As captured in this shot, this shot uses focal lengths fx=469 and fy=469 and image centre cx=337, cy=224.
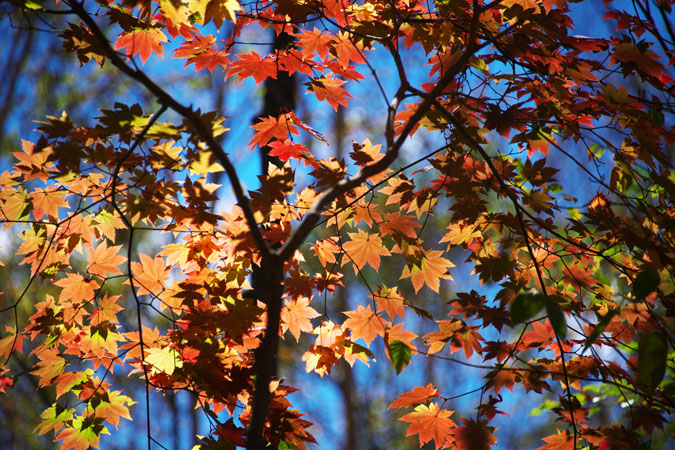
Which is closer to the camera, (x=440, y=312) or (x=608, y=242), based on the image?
(x=608, y=242)

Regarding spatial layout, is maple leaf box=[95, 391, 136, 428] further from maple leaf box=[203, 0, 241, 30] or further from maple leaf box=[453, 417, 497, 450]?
maple leaf box=[203, 0, 241, 30]

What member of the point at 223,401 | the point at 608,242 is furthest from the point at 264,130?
the point at 608,242

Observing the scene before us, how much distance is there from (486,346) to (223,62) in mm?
1379

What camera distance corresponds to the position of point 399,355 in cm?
132

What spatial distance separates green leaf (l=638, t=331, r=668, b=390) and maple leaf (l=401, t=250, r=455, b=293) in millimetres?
930

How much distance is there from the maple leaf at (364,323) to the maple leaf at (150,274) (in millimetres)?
656

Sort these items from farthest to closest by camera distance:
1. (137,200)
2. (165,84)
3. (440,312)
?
(440,312), (165,84), (137,200)

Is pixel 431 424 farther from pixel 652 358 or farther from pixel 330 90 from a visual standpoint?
pixel 330 90

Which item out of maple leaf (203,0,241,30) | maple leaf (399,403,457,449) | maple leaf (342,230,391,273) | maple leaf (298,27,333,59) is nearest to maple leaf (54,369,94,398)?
maple leaf (342,230,391,273)

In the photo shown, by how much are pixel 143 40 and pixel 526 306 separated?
1585 millimetres

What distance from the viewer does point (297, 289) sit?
1559 mm

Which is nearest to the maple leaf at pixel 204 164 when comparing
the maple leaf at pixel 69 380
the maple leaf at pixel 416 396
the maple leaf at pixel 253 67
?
the maple leaf at pixel 253 67

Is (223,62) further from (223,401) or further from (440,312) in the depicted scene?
(440,312)

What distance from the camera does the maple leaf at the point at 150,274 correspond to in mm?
1602
